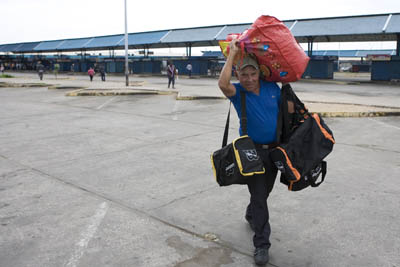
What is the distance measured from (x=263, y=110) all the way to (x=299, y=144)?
386mm

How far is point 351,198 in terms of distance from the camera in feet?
14.5

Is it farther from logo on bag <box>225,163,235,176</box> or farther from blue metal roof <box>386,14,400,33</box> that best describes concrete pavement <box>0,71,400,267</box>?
blue metal roof <box>386,14,400,33</box>

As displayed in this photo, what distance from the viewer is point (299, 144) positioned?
114 inches

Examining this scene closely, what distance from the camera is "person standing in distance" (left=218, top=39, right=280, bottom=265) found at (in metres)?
2.92

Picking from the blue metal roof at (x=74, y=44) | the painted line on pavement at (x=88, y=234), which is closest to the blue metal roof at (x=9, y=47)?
the blue metal roof at (x=74, y=44)

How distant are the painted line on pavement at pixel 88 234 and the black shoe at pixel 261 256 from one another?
4.71ft

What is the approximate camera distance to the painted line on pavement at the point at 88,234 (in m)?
3.03

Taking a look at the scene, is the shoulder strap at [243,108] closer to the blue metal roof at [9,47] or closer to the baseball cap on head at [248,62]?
the baseball cap on head at [248,62]

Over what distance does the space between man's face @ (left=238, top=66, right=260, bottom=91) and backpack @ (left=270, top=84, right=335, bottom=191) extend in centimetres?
26

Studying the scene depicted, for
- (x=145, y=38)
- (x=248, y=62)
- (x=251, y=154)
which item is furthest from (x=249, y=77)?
(x=145, y=38)

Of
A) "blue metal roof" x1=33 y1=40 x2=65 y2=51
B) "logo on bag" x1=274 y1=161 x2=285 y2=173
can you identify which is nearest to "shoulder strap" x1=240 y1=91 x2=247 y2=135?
"logo on bag" x1=274 y1=161 x2=285 y2=173

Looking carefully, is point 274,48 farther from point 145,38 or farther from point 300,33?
point 145,38

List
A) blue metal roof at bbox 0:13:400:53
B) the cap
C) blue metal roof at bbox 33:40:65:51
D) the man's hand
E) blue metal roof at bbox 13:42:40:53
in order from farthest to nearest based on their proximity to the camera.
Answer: blue metal roof at bbox 13:42:40:53
blue metal roof at bbox 33:40:65:51
blue metal roof at bbox 0:13:400:53
the cap
the man's hand

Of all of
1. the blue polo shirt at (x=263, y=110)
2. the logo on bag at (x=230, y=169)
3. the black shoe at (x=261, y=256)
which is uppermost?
the blue polo shirt at (x=263, y=110)
